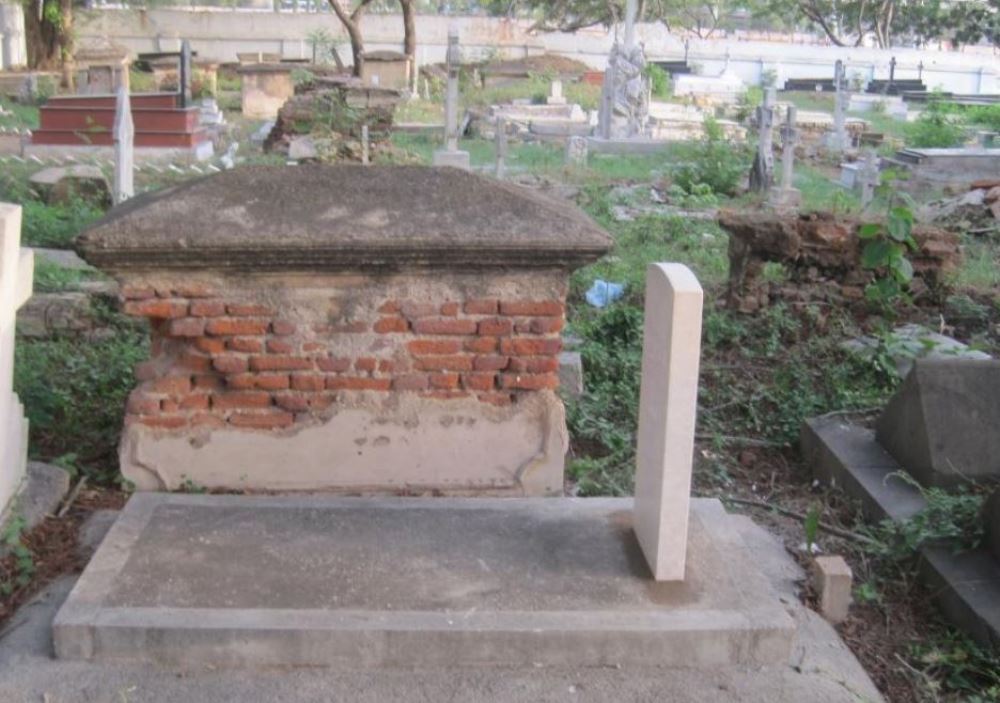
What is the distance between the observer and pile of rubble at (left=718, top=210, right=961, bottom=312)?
7.89 metres

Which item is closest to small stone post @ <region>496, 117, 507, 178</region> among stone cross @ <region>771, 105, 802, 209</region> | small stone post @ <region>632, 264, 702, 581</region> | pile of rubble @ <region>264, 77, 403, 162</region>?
pile of rubble @ <region>264, 77, 403, 162</region>

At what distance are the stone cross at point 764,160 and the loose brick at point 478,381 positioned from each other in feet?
38.1

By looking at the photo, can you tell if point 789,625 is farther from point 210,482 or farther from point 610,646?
point 210,482

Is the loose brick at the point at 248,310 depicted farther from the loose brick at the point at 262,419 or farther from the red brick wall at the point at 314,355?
the loose brick at the point at 262,419

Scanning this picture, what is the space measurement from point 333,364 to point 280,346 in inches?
8.1

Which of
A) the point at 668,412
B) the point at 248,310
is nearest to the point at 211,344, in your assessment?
the point at 248,310

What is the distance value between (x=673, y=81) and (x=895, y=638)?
2937 cm

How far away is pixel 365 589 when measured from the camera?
3443mm

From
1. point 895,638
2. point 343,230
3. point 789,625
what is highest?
point 343,230

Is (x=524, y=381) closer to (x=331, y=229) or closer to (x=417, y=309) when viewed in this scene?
(x=417, y=309)

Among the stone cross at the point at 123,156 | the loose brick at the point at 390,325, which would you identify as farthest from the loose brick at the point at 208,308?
the stone cross at the point at 123,156

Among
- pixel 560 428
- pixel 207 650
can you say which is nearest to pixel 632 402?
pixel 560 428

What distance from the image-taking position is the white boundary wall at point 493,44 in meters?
37.7

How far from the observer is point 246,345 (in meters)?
4.31
